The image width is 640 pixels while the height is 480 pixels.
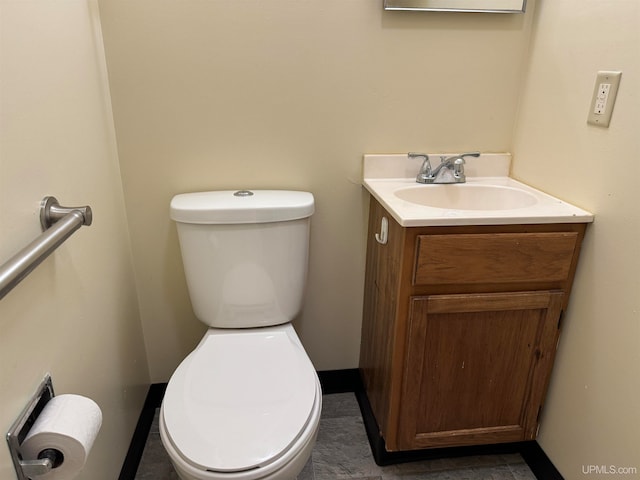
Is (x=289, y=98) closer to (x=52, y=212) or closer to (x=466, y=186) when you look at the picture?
(x=466, y=186)

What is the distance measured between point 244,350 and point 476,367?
2.16 ft

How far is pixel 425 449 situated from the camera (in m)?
1.40

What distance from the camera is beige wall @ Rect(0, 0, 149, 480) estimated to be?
77 cm

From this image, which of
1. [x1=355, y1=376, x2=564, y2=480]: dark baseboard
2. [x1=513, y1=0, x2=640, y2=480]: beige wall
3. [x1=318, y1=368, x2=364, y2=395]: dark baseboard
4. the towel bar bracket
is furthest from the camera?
[x1=318, y1=368, x2=364, y2=395]: dark baseboard

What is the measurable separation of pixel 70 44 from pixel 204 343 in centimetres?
84

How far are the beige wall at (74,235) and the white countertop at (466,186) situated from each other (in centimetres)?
77

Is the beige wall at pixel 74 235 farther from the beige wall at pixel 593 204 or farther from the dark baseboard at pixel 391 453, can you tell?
the beige wall at pixel 593 204

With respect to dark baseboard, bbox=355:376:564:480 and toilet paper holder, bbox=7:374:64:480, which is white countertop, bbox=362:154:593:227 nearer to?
dark baseboard, bbox=355:376:564:480

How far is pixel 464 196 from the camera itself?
1.46 meters

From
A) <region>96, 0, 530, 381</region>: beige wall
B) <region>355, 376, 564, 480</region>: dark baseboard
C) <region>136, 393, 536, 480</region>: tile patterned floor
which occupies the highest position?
<region>96, 0, 530, 381</region>: beige wall

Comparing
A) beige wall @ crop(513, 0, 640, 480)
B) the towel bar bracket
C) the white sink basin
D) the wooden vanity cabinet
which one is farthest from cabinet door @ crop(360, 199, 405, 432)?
the towel bar bracket

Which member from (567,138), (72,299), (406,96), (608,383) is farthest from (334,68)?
(608,383)

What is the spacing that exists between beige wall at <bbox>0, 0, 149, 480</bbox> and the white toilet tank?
0.74 feet

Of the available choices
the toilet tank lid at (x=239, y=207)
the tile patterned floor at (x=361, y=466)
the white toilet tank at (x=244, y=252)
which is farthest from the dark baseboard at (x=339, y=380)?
the toilet tank lid at (x=239, y=207)
